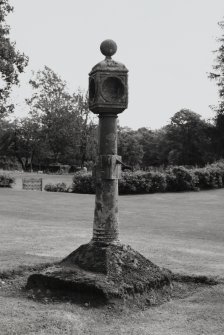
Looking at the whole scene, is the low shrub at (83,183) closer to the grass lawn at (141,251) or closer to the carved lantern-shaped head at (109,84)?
the grass lawn at (141,251)

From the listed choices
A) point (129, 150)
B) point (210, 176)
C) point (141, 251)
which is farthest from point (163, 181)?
point (129, 150)

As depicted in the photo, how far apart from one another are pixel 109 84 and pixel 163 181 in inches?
1242

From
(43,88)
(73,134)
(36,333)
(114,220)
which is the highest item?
(43,88)

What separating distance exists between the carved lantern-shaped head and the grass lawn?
2791mm

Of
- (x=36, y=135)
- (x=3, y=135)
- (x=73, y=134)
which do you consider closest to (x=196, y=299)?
(x=73, y=134)

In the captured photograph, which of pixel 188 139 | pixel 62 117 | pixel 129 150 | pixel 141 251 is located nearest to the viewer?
pixel 141 251

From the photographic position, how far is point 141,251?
420 inches

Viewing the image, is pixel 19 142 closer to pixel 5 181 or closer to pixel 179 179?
pixel 5 181

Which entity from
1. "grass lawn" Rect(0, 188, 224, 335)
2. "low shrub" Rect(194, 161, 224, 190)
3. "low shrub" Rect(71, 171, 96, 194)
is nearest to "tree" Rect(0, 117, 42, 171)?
"low shrub" Rect(194, 161, 224, 190)

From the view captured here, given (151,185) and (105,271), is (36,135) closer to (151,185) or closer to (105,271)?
(151,185)

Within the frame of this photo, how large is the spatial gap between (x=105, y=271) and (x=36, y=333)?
5.65ft

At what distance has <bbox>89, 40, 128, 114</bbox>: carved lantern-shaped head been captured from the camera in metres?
6.99

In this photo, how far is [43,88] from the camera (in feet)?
222

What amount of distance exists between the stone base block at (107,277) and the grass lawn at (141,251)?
306mm
